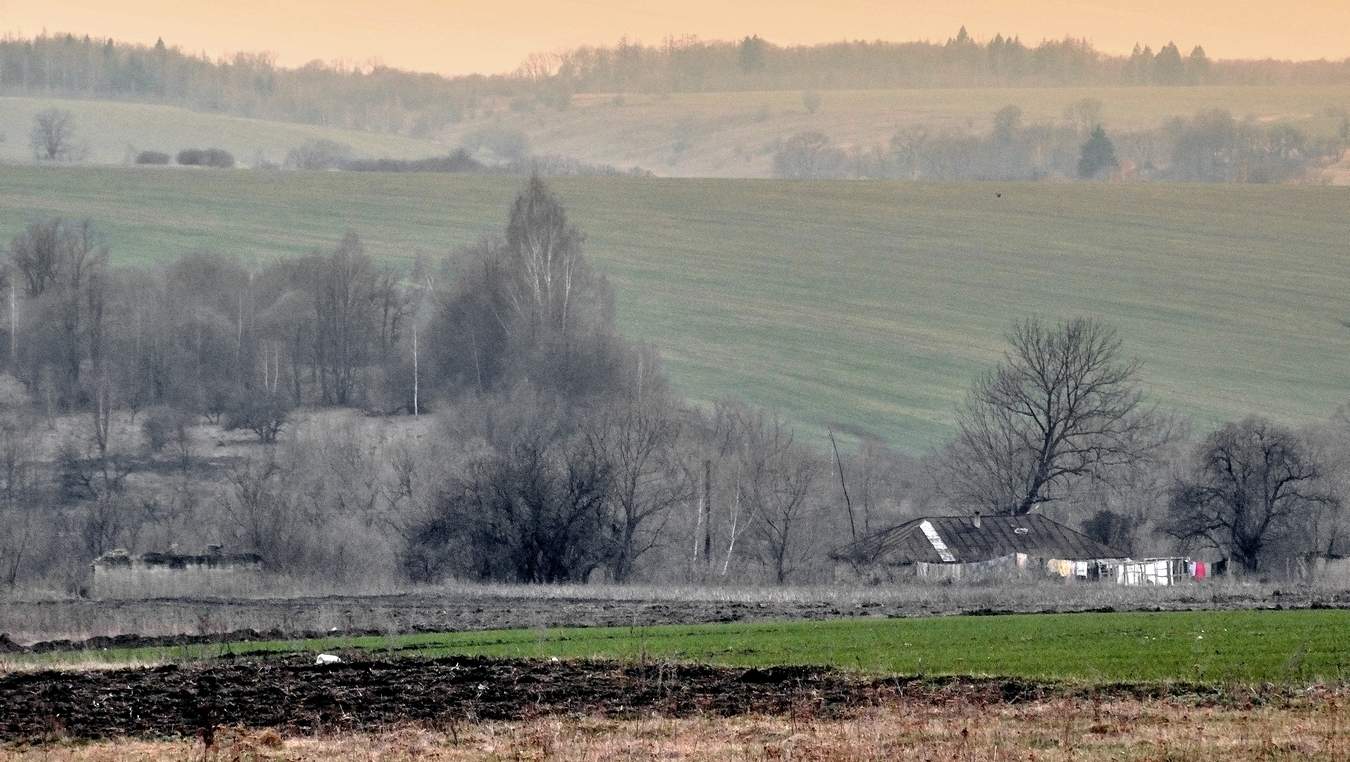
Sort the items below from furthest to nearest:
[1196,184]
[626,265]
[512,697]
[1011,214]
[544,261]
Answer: [1196,184] → [1011,214] → [626,265] → [544,261] → [512,697]

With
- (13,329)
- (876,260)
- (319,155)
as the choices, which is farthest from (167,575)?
(319,155)

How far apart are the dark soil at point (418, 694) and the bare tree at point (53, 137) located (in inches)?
5547

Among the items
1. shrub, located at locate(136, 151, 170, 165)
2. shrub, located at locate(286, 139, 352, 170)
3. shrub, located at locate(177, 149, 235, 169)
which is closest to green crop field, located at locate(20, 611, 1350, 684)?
shrub, located at locate(177, 149, 235, 169)

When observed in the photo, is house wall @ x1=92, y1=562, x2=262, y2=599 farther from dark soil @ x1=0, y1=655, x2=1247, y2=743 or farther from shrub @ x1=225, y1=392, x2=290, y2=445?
shrub @ x1=225, y1=392, x2=290, y2=445

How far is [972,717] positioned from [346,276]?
103151mm

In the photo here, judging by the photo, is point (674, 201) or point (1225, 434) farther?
point (674, 201)

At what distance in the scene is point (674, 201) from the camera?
507ft

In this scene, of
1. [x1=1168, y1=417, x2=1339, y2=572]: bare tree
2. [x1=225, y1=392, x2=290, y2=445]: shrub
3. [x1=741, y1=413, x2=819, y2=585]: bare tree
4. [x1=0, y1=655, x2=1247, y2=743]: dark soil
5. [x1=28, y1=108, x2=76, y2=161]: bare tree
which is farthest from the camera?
[x1=28, y1=108, x2=76, y2=161]: bare tree

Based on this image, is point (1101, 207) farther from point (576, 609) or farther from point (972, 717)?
point (972, 717)

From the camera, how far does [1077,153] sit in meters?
187

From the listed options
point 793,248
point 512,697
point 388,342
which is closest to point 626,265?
point 793,248

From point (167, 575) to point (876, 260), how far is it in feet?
274

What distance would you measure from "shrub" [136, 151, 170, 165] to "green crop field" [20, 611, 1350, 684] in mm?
132565

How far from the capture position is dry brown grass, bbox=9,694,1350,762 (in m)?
19.3
